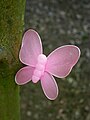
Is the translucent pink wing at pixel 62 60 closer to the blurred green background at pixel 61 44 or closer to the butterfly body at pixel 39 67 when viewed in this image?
the butterfly body at pixel 39 67

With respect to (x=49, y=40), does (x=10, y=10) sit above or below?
above

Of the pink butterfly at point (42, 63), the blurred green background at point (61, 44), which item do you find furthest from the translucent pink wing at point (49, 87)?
the blurred green background at point (61, 44)

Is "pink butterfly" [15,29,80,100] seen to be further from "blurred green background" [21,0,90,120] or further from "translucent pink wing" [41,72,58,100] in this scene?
"blurred green background" [21,0,90,120]

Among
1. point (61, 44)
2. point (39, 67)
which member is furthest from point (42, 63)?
point (61, 44)

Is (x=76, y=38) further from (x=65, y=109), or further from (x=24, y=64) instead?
(x=24, y=64)

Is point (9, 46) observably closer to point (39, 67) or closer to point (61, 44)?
point (39, 67)

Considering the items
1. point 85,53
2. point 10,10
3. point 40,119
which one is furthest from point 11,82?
point 85,53

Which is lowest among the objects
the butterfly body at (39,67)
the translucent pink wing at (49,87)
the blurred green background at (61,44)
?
Result: the blurred green background at (61,44)
